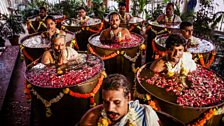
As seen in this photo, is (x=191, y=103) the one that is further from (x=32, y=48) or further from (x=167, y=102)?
(x=32, y=48)

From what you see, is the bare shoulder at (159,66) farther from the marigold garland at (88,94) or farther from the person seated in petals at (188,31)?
the person seated in petals at (188,31)

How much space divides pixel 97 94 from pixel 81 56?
1.00 metres

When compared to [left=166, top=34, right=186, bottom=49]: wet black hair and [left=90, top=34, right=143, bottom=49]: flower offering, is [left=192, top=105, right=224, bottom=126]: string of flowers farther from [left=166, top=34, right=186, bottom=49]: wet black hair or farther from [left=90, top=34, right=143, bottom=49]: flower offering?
[left=90, top=34, right=143, bottom=49]: flower offering

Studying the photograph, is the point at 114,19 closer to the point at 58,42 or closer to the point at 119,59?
the point at 119,59

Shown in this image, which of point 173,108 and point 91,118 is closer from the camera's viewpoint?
point 91,118

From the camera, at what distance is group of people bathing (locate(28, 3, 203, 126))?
7.18ft

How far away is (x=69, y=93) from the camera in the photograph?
11.4ft

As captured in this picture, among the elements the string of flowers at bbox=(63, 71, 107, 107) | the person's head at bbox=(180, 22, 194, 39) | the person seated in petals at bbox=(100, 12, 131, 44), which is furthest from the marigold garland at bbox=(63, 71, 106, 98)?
the person's head at bbox=(180, 22, 194, 39)

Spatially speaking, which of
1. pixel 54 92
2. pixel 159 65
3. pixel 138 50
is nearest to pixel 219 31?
pixel 138 50

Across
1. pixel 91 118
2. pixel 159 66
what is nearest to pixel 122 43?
pixel 159 66

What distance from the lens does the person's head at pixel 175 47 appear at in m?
3.35

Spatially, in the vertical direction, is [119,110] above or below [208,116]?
above

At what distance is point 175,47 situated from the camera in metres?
3.39

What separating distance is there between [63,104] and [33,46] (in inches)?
95.6
